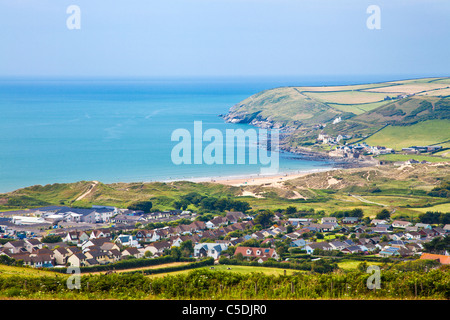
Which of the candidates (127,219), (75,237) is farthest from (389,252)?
(75,237)

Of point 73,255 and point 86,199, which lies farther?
point 86,199

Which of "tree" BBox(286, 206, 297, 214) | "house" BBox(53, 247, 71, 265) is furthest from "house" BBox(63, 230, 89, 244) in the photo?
"tree" BBox(286, 206, 297, 214)

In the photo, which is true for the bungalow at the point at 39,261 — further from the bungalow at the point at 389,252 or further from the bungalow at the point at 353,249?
the bungalow at the point at 389,252

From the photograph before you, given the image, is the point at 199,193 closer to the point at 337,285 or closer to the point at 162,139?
the point at 337,285

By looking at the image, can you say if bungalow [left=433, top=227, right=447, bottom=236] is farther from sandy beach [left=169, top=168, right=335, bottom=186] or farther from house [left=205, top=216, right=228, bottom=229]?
sandy beach [left=169, top=168, right=335, bottom=186]
